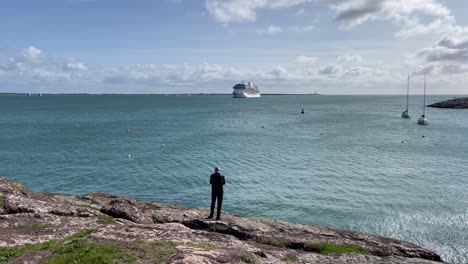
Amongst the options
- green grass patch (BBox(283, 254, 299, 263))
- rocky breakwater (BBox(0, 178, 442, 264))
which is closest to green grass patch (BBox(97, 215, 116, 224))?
rocky breakwater (BBox(0, 178, 442, 264))

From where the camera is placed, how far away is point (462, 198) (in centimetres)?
3869

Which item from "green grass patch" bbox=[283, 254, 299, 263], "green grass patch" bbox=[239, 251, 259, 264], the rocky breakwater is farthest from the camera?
"green grass patch" bbox=[283, 254, 299, 263]

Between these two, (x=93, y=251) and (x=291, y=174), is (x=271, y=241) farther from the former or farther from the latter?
(x=291, y=174)

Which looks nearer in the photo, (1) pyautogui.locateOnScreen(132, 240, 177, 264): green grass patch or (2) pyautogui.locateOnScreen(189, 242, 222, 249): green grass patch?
(1) pyautogui.locateOnScreen(132, 240, 177, 264): green grass patch

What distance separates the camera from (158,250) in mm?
14875

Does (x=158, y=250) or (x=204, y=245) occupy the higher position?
(x=158, y=250)

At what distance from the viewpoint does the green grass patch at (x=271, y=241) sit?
19.0 m

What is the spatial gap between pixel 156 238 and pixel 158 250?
7.23 ft

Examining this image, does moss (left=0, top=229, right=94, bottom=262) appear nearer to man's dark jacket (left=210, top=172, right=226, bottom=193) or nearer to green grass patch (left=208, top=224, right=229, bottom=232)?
green grass patch (left=208, top=224, right=229, bottom=232)

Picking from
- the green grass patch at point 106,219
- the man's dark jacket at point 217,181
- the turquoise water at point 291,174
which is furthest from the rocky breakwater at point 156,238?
the turquoise water at point 291,174

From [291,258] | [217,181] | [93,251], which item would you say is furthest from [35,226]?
[291,258]

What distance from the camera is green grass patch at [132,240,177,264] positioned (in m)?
14.1

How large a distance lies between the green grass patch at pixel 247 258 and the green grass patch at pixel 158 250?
2.59m

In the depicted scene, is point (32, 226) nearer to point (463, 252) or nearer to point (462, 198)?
point (463, 252)
